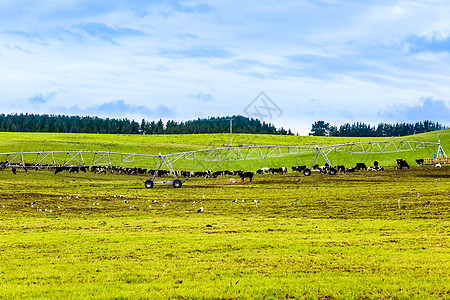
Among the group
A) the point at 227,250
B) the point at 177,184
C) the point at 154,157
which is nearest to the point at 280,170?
the point at 154,157

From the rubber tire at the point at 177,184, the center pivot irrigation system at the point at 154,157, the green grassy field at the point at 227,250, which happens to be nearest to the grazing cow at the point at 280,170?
the center pivot irrigation system at the point at 154,157

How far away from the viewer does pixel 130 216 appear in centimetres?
4366

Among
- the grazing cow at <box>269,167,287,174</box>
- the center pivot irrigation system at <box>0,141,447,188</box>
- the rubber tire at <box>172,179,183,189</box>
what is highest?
the center pivot irrigation system at <box>0,141,447,188</box>

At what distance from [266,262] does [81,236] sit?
13.3 m

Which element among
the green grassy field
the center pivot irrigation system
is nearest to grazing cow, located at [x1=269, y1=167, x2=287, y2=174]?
the center pivot irrigation system

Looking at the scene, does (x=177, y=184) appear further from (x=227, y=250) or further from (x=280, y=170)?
(x=227, y=250)

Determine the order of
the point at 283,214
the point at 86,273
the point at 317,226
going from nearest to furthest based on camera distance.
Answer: the point at 86,273 → the point at 317,226 → the point at 283,214

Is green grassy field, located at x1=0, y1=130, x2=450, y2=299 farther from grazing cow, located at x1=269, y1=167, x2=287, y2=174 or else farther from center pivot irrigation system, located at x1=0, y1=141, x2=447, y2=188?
grazing cow, located at x1=269, y1=167, x2=287, y2=174

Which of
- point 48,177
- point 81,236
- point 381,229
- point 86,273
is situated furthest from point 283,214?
point 48,177

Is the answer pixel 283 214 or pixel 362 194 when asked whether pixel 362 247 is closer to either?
pixel 283 214

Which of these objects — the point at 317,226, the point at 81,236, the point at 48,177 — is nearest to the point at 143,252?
the point at 81,236

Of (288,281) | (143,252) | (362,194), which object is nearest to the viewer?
(288,281)

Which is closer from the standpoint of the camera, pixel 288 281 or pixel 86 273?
pixel 288 281

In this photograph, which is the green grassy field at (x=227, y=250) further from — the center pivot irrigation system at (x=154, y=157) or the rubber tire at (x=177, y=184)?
the center pivot irrigation system at (x=154, y=157)
